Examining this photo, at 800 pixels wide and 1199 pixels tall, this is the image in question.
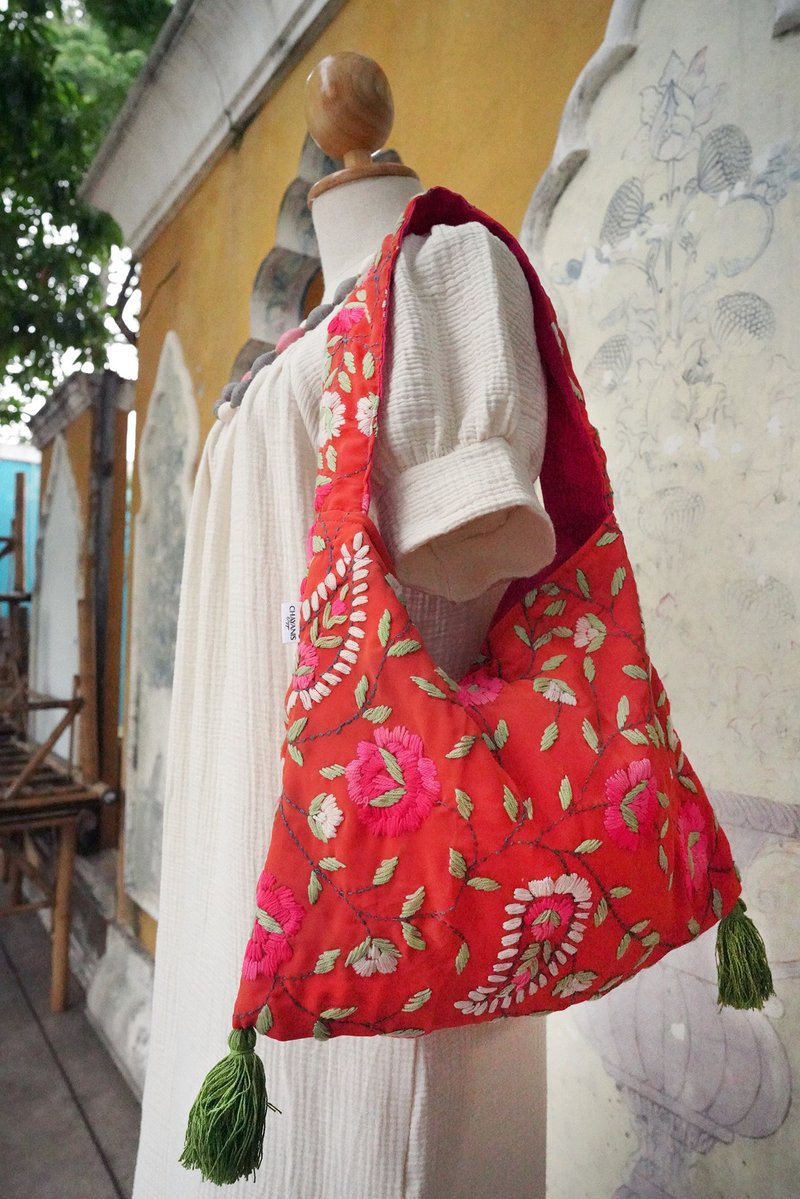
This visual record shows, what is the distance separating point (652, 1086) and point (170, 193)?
7.82 feet

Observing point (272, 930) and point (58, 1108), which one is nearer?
point (272, 930)

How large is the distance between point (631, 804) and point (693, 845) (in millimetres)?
86

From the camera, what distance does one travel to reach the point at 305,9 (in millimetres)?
1653

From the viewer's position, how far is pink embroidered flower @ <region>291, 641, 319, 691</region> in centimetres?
49

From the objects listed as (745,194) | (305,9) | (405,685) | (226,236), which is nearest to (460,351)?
(405,685)

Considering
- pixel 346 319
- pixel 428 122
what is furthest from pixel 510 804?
pixel 428 122

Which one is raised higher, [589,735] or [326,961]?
[589,735]

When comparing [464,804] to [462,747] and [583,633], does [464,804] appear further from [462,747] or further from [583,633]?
[583,633]

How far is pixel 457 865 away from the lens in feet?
1.47

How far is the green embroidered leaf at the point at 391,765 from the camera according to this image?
0.46 meters

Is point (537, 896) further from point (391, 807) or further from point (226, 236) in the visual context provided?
point (226, 236)

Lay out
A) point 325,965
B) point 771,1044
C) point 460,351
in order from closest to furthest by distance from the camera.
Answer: point 325,965
point 460,351
point 771,1044

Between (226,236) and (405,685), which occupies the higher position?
(226,236)

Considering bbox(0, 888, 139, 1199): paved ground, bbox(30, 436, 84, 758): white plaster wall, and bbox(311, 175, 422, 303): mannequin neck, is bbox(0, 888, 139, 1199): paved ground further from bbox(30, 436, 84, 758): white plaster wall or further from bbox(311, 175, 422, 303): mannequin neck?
bbox(311, 175, 422, 303): mannequin neck
